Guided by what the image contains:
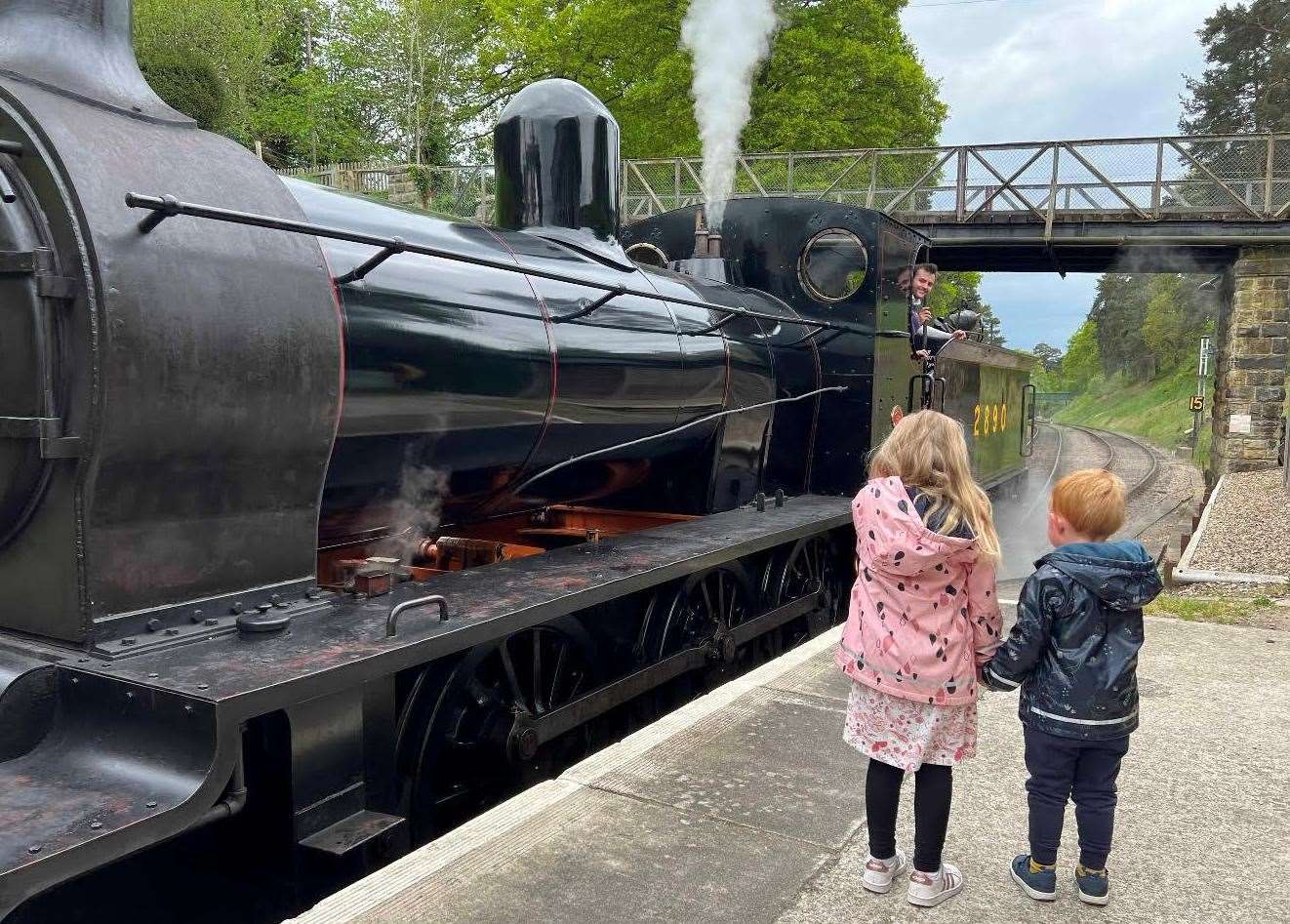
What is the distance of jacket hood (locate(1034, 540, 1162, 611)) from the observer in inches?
84.8

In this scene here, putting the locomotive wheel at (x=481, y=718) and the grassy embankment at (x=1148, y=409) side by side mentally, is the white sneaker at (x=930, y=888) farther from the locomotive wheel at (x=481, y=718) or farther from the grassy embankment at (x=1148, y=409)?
the grassy embankment at (x=1148, y=409)

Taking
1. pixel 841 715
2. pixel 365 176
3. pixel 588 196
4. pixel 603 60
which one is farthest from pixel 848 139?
pixel 841 715

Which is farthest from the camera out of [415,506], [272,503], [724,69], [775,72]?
[775,72]

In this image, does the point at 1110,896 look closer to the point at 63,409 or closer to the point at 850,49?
the point at 63,409

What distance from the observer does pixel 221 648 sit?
7.14 feet

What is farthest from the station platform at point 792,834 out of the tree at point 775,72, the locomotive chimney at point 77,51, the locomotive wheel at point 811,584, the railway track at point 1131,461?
the tree at point 775,72

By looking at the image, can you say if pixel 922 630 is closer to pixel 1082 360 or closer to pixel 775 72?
pixel 775 72

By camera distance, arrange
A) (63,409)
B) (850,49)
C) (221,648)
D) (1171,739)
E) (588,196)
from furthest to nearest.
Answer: (850,49), (588,196), (1171,739), (221,648), (63,409)

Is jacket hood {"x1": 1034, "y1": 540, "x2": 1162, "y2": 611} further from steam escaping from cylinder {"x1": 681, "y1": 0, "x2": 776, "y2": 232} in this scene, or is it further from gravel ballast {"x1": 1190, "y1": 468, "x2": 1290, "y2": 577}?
gravel ballast {"x1": 1190, "y1": 468, "x2": 1290, "y2": 577}

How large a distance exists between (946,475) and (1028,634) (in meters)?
0.40

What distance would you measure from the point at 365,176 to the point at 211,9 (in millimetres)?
6939

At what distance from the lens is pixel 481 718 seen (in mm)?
3037

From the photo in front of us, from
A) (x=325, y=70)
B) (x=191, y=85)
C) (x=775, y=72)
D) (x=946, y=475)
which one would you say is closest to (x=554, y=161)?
(x=946, y=475)

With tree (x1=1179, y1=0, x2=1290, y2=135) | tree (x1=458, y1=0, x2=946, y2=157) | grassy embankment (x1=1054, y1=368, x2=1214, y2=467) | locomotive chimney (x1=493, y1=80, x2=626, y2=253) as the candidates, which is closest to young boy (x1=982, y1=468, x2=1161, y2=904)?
locomotive chimney (x1=493, y1=80, x2=626, y2=253)
